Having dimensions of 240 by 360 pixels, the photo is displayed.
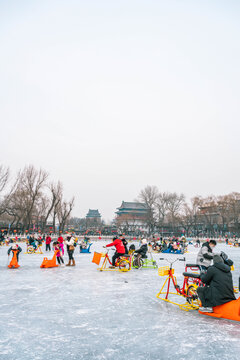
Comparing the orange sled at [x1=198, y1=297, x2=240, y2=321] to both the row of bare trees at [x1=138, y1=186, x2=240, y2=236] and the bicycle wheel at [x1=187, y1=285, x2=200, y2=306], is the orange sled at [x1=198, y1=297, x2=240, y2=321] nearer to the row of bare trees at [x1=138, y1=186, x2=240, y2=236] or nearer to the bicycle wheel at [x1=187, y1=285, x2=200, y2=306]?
the bicycle wheel at [x1=187, y1=285, x2=200, y2=306]

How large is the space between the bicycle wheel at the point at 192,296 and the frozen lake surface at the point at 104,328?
375 millimetres

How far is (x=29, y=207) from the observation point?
45969mm

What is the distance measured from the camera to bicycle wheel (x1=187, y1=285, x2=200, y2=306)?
603cm

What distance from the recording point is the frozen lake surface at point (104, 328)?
379 cm

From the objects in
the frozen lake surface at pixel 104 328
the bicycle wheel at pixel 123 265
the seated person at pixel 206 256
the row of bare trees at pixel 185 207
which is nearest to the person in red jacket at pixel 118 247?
the bicycle wheel at pixel 123 265

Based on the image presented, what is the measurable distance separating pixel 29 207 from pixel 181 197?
130 ft

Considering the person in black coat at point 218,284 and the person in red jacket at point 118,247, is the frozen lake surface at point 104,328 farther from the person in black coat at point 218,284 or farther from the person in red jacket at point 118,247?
the person in red jacket at point 118,247

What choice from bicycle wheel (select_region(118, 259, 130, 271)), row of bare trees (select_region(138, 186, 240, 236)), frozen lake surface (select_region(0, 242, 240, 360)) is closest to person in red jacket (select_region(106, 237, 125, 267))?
bicycle wheel (select_region(118, 259, 130, 271))

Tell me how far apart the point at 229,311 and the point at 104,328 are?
2381mm

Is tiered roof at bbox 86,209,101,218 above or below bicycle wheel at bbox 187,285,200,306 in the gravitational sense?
above

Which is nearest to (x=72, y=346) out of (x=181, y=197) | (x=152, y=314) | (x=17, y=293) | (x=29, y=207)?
(x=152, y=314)

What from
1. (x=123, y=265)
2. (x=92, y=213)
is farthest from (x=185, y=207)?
(x=92, y=213)

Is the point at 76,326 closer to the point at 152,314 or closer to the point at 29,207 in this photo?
the point at 152,314

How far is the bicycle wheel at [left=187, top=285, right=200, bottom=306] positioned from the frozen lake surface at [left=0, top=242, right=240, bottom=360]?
38cm
